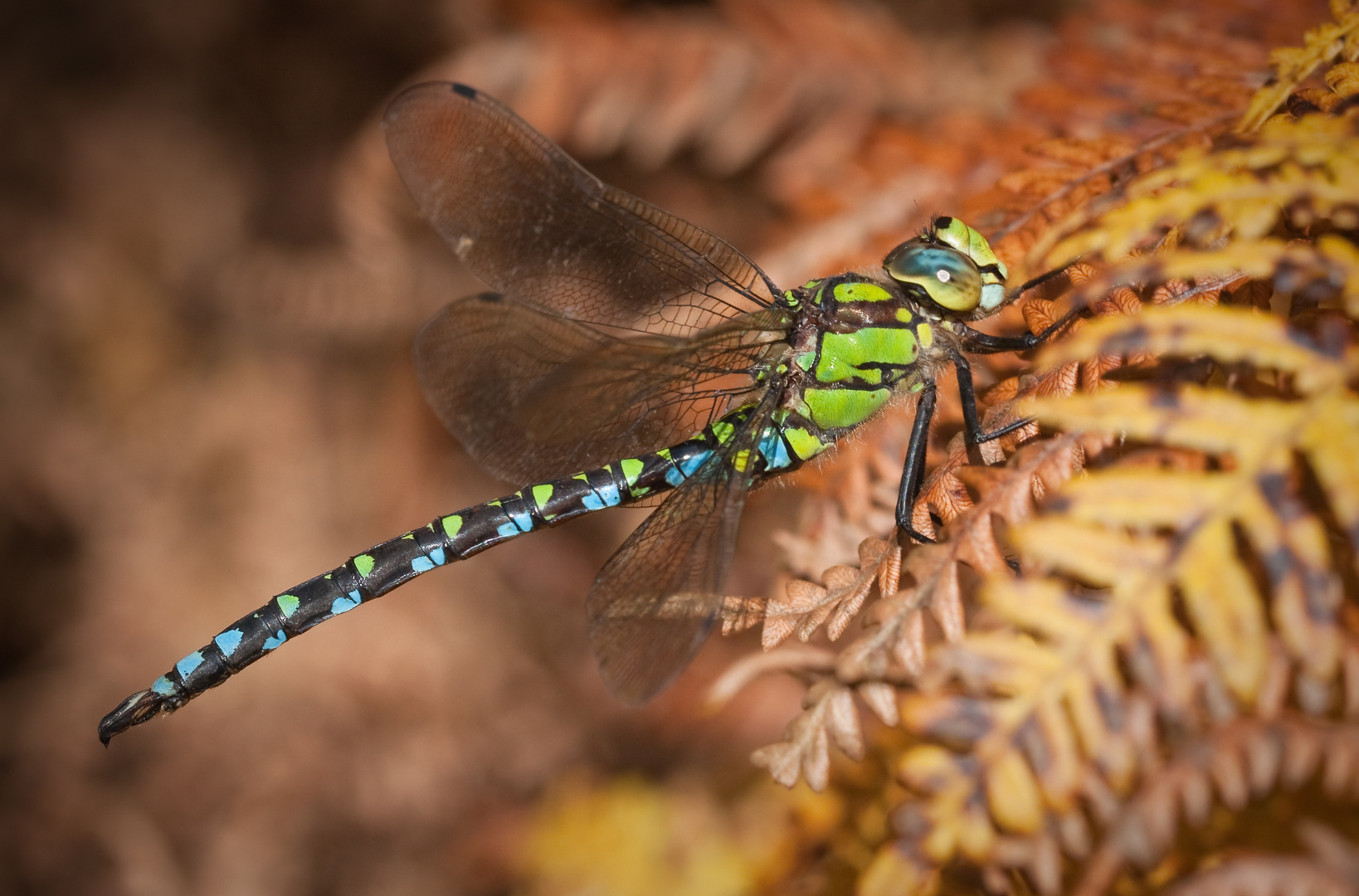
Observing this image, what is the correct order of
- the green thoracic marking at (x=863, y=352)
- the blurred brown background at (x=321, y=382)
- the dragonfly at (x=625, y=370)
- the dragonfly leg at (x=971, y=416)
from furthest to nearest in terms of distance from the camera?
the blurred brown background at (x=321, y=382)
the green thoracic marking at (x=863, y=352)
the dragonfly at (x=625, y=370)
the dragonfly leg at (x=971, y=416)

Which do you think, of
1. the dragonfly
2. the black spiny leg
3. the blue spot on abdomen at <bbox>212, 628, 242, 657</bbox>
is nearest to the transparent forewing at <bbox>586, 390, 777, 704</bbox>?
the dragonfly

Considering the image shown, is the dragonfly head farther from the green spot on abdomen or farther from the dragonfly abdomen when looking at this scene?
the green spot on abdomen

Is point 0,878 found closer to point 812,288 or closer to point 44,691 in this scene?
point 44,691

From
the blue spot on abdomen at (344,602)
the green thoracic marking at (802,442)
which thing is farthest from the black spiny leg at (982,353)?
the blue spot on abdomen at (344,602)

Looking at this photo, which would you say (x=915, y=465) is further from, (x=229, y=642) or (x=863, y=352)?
(x=229, y=642)

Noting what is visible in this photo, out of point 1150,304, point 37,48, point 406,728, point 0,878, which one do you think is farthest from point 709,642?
point 37,48

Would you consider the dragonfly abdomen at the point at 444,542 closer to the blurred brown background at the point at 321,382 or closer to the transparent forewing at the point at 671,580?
the transparent forewing at the point at 671,580
